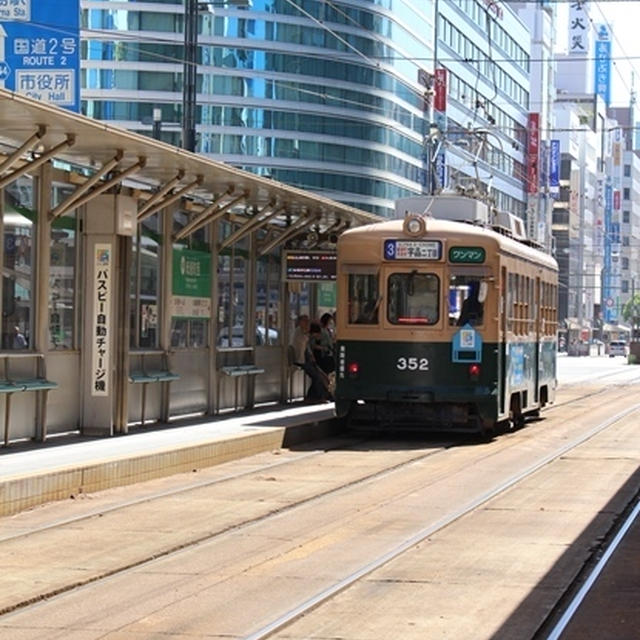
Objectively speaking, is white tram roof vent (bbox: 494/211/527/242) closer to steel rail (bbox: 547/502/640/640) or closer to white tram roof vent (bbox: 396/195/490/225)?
white tram roof vent (bbox: 396/195/490/225)

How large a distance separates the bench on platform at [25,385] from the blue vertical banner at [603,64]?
426ft

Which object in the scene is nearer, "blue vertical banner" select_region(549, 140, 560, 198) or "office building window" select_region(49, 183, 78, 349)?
"office building window" select_region(49, 183, 78, 349)

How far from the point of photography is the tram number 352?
20.2 meters

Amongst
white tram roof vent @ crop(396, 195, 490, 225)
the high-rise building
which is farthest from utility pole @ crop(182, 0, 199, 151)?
the high-rise building

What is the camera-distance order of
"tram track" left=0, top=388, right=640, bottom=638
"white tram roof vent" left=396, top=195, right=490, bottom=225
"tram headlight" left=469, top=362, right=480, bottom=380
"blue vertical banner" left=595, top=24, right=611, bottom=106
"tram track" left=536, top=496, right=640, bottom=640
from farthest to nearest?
"blue vertical banner" left=595, top=24, right=611, bottom=106, "white tram roof vent" left=396, top=195, right=490, bottom=225, "tram headlight" left=469, top=362, right=480, bottom=380, "tram track" left=0, top=388, right=640, bottom=638, "tram track" left=536, top=496, right=640, bottom=640

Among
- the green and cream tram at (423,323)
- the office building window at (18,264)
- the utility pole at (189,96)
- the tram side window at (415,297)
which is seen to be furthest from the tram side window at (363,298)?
the office building window at (18,264)

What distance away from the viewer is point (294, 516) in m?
12.7

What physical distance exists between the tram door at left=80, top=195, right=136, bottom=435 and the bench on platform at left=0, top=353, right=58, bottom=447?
0.93 meters

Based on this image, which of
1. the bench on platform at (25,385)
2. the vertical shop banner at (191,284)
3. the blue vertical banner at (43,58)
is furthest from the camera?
the blue vertical banner at (43,58)

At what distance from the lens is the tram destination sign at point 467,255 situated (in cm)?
2014

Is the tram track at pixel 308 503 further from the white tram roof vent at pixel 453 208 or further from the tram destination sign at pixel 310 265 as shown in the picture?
the tram destination sign at pixel 310 265

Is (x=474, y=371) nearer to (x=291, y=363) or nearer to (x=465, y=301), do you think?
(x=465, y=301)

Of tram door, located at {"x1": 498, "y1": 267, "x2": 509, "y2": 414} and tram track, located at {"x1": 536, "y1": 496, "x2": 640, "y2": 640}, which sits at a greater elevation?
tram door, located at {"x1": 498, "y1": 267, "x2": 509, "y2": 414}

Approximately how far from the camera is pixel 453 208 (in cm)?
2217
